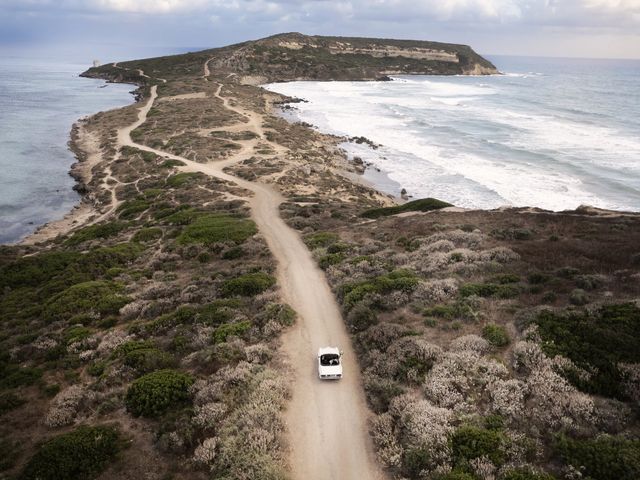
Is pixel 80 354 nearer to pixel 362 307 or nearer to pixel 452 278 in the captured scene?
pixel 362 307

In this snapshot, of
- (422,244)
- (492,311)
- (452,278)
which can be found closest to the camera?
(492,311)

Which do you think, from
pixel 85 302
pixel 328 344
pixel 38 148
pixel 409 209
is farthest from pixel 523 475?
pixel 38 148

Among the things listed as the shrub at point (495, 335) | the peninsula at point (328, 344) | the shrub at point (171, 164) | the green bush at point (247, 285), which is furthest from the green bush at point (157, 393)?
the shrub at point (171, 164)

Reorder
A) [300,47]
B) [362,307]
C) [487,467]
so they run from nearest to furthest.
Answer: [487,467] < [362,307] < [300,47]

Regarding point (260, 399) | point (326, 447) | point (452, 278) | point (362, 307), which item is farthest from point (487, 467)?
point (452, 278)

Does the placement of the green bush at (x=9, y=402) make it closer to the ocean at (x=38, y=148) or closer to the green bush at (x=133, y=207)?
the green bush at (x=133, y=207)

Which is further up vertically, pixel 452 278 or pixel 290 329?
pixel 452 278

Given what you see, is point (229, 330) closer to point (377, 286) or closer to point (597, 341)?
point (377, 286)
